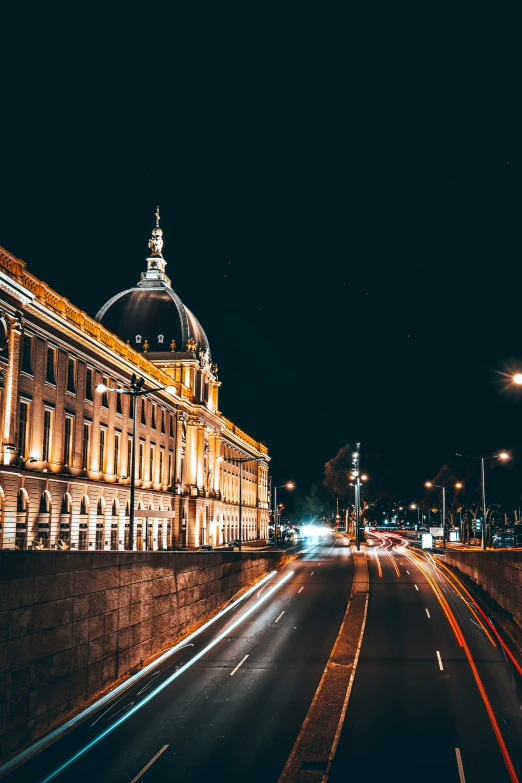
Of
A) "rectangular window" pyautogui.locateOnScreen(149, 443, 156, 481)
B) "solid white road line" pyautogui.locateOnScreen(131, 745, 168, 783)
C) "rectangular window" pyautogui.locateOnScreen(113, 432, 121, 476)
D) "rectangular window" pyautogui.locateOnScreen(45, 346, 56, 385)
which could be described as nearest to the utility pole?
"rectangular window" pyautogui.locateOnScreen(149, 443, 156, 481)

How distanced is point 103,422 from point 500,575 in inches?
1367

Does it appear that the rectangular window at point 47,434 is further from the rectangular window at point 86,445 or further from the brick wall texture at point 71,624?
the brick wall texture at point 71,624

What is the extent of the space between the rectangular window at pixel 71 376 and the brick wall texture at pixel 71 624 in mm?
25341

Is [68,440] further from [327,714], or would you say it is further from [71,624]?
[327,714]

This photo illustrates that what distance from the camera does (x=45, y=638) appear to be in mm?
20844

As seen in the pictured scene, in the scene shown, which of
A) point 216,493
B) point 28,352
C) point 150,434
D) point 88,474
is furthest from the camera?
point 216,493

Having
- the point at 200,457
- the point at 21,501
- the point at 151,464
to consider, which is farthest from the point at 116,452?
the point at 200,457

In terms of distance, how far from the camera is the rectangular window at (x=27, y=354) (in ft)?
Result: 161

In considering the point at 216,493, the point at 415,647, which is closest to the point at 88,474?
the point at 415,647

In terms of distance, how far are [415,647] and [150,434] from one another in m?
52.1

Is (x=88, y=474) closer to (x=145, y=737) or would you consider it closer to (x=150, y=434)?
(x=150, y=434)

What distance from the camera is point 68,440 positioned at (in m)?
56.3

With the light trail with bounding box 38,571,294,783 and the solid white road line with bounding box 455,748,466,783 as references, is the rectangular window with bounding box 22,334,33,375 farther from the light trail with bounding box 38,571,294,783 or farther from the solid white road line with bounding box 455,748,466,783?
the solid white road line with bounding box 455,748,466,783

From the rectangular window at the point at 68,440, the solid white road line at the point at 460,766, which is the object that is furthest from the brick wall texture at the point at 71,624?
the rectangular window at the point at 68,440
